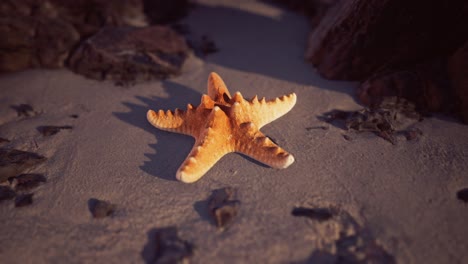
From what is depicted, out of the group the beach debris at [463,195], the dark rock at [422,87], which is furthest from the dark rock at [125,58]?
the beach debris at [463,195]

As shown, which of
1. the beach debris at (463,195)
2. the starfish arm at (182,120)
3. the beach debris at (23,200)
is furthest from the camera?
the starfish arm at (182,120)

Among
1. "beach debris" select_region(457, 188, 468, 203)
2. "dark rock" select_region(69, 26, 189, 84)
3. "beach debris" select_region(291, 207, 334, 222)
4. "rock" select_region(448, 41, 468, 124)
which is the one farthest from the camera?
"dark rock" select_region(69, 26, 189, 84)

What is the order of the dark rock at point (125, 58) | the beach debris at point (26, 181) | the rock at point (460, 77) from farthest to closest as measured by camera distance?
the dark rock at point (125, 58) < the rock at point (460, 77) < the beach debris at point (26, 181)

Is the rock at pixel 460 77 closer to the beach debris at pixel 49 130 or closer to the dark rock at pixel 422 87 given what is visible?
the dark rock at pixel 422 87

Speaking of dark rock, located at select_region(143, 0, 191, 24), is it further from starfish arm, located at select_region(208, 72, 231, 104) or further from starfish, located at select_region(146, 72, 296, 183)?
starfish, located at select_region(146, 72, 296, 183)

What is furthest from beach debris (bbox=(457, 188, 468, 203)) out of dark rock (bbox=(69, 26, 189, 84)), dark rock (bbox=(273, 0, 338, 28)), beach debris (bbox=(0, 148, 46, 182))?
beach debris (bbox=(0, 148, 46, 182))

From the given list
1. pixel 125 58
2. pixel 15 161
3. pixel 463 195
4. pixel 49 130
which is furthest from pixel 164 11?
pixel 463 195

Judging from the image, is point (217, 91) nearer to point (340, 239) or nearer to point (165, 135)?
point (165, 135)
